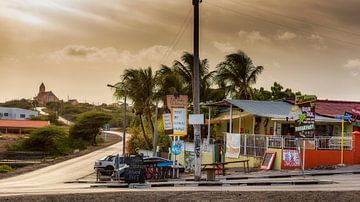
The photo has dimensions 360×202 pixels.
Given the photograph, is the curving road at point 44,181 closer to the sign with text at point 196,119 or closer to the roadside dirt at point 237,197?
the sign with text at point 196,119

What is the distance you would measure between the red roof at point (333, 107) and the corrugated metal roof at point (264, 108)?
7.83 feet

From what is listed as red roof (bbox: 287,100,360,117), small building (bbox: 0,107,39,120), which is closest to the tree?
small building (bbox: 0,107,39,120)

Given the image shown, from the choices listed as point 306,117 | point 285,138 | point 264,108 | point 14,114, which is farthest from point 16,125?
point 306,117

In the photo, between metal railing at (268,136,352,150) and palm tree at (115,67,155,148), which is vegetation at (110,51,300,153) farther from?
metal railing at (268,136,352,150)

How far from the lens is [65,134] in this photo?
325 ft

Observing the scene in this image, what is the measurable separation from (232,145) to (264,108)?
6.30 metres

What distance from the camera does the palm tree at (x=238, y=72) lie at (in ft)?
202

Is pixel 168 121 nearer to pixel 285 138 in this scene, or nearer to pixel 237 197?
pixel 285 138

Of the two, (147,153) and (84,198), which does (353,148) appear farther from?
(147,153)

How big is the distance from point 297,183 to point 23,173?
122ft

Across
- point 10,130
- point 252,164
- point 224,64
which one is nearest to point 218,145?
point 252,164

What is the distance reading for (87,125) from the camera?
105500mm

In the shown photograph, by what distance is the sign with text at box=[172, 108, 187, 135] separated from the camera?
3206cm

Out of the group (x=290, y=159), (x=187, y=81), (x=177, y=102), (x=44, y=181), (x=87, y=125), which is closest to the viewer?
(x=290, y=159)
